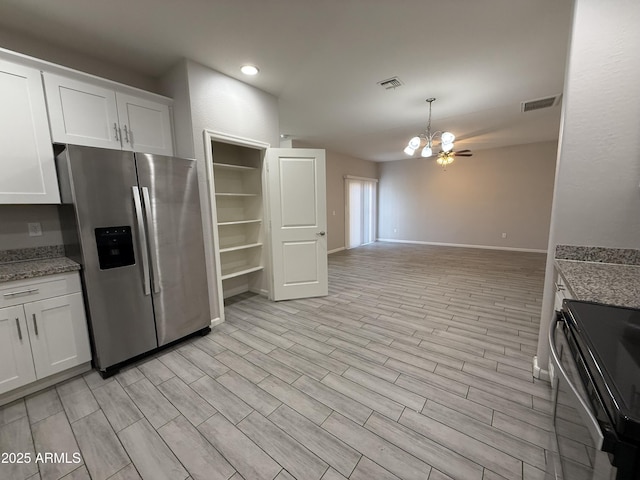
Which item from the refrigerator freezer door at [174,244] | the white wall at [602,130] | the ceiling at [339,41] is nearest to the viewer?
the white wall at [602,130]

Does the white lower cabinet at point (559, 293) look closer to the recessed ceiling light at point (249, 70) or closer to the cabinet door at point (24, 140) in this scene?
the recessed ceiling light at point (249, 70)

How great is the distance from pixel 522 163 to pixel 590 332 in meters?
7.30

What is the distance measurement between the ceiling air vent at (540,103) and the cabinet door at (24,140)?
17.5 ft

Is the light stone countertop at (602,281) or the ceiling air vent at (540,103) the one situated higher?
the ceiling air vent at (540,103)

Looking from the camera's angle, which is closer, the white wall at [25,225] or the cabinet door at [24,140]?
the cabinet door at [24,140]

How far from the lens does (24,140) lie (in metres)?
1.87

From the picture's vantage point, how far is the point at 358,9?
1.86 metres

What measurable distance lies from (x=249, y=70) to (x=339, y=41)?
1.01 metres

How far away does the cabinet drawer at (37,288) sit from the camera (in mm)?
1722

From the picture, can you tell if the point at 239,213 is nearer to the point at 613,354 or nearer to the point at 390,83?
the point at 390,83

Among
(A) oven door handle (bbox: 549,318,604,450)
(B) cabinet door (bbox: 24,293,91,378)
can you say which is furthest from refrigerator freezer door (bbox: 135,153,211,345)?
(A) oven door handle (bbox: 549,318,604,450)

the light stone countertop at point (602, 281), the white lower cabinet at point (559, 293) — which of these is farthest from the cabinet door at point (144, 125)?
the white lower cabinet at point (559, 293)

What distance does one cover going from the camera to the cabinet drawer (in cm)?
172

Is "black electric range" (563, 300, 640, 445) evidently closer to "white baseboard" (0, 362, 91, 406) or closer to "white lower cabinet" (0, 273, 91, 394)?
"white lower cabinet" (0, 273, 91, 394)
